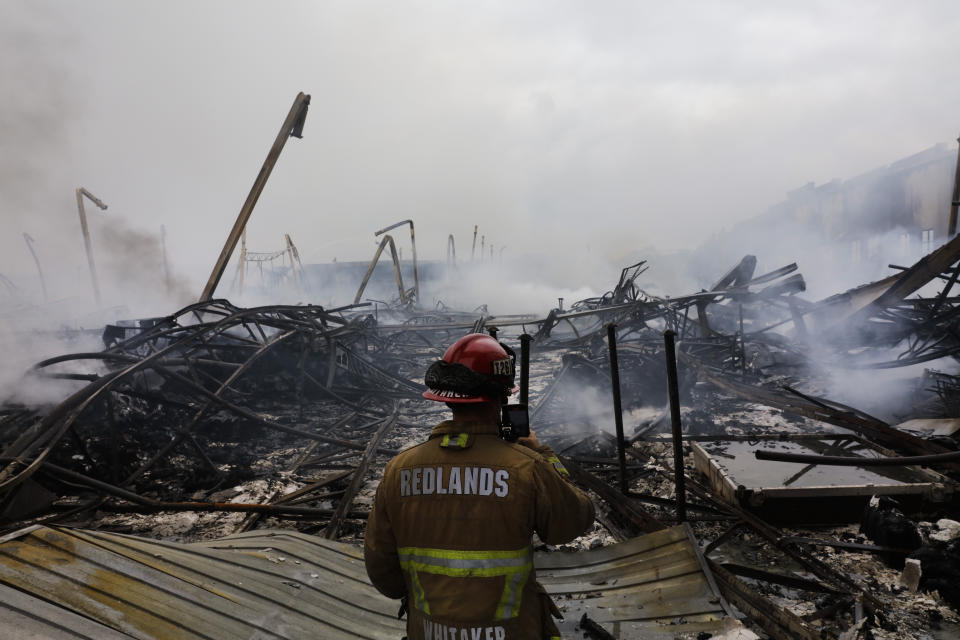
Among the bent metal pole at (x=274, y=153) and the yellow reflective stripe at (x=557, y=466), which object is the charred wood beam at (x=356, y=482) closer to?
the yellow reflective stripe at (x=557, y=466)

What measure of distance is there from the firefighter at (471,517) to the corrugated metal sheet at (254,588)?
132cm

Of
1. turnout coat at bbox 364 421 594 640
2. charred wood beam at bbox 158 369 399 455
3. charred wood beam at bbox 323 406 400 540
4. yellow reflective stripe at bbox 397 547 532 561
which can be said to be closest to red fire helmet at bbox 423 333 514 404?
turnout coat at bbox 364 421 594 640

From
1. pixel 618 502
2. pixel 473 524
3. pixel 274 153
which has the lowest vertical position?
pixel 618 502

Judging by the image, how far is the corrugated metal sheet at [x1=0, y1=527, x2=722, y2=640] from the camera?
218cm

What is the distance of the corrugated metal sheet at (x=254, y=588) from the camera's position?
2.18m

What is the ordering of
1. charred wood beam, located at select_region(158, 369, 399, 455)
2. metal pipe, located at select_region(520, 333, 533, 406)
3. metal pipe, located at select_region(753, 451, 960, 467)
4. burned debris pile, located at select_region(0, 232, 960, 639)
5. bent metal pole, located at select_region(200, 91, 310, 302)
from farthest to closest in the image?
bent metal pole, located at select_region(200, 91, 310, 302)
charred wood beam, located at select_region(158, 369, 399, 455)
burned debris pile, located at select_region(0, 232, 960, 639)
metal pipe, located at select_region(520, 333, 533, 406)
metal pipe, located at select_region(753, 451, 960, 467)

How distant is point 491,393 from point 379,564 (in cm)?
81

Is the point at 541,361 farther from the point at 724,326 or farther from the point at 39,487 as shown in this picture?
the point at 39,487

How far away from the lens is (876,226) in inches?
1175

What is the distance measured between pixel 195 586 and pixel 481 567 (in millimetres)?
1971

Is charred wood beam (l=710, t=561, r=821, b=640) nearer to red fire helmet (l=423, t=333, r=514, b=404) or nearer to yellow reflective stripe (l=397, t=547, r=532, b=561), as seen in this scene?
yellow reflective stripe (l=397, t=547, r=532, b=561)

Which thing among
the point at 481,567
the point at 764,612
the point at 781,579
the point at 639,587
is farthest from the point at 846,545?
the point at 481,567

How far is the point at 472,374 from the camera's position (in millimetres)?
1872

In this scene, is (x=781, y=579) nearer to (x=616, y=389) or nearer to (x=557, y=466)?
(x=616, y=389)
